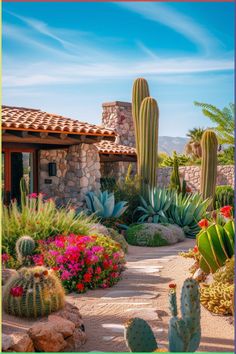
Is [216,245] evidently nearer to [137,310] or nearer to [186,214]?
[137,310]

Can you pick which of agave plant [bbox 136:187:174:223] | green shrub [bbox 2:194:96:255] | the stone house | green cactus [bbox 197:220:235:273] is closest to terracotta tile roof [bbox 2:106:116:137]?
the stone house

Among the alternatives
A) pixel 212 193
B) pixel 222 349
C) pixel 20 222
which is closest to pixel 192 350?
pixel 222 349

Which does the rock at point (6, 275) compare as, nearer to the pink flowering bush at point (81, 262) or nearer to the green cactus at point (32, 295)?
the green cactus at point (32, 295)

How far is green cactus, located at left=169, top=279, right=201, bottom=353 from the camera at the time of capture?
3.82 m

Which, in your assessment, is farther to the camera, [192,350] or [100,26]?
[192,350]

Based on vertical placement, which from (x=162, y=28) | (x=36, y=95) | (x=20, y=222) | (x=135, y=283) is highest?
(x=162, y=28)

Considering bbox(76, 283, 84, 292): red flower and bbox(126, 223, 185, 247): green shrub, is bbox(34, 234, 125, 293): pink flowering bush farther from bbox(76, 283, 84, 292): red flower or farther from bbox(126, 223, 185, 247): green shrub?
bbox(126, 223, 185, 247): green shrub

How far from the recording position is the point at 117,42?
379cm

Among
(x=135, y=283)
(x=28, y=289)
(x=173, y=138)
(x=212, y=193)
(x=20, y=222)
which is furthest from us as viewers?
(x=173, y=138)

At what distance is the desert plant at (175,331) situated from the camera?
382 cm

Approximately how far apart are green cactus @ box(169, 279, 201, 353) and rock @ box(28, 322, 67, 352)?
121 centimetres

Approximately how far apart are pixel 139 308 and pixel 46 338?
1691mm

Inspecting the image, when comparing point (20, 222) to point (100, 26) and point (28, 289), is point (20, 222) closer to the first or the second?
point (28, 289)

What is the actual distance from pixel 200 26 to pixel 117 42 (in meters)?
0.58
